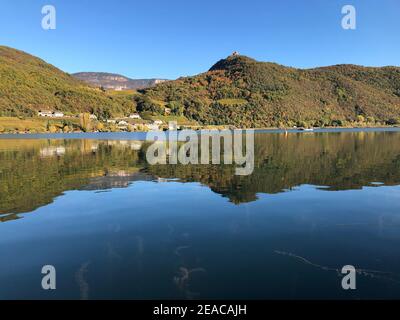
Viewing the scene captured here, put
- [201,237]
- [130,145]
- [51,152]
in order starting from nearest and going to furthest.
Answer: [201,237] < [51,152] < [130,145]

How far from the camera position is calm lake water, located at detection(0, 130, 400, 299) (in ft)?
44.5

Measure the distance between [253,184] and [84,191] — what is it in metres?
17.6

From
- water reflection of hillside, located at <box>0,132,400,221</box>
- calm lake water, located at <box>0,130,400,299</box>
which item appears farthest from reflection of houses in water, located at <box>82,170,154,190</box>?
calm lake water, located at <box>0,130,400,299</box>

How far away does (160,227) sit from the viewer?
21.7m

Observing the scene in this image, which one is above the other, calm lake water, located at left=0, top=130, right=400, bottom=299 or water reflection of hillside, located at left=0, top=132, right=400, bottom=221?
water reflection of hillside, located at left=0, top=132, right=400, bottom=221

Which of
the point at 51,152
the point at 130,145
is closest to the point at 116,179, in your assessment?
the point at 51,152

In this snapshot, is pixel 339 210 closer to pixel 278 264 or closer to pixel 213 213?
pixel 213 213

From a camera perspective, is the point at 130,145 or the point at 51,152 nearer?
the point at 51,152

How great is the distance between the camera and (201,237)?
19.5 meters

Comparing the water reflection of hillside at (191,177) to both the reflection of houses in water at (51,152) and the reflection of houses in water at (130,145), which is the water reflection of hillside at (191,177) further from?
the reflection of houses in water at (130,145)

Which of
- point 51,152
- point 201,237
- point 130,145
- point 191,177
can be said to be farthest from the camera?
point 130,145

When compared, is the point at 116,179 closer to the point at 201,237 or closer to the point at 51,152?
the point at 201,237

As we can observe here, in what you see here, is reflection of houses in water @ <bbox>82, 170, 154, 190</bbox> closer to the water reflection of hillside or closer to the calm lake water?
the water reflection of hillside

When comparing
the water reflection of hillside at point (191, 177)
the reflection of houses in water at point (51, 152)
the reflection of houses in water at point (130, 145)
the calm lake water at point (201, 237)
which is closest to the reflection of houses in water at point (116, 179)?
the water reflection of hillside at point (191, 177)
